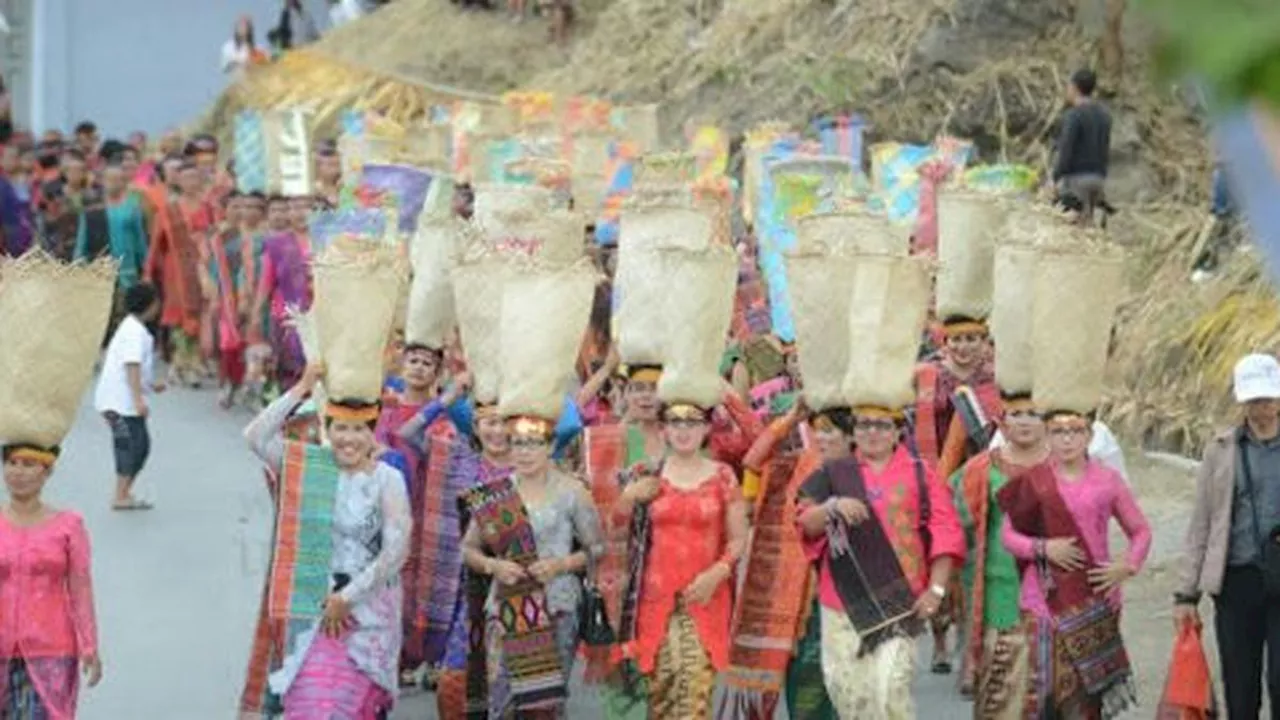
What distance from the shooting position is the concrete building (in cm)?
3772

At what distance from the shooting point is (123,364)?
14883mm

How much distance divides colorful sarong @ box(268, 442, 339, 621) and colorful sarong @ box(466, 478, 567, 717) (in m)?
0.47

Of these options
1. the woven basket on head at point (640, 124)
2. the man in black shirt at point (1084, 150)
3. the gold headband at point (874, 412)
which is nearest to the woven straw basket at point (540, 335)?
the gold headband at point (874, 412)

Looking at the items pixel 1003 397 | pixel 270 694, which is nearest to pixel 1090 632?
pixel 1003 397

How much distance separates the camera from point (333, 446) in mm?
8750

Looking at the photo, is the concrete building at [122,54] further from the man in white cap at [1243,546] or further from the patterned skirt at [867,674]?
the patterned skirt at [867,674]

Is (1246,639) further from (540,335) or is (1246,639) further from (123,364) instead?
(123,364)

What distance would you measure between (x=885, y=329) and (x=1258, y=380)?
1.08m

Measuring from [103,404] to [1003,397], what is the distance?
7.23m

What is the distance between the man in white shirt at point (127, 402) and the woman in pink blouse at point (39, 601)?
6.48 meters

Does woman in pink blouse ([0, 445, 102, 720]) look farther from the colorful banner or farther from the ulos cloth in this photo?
the colorful banner

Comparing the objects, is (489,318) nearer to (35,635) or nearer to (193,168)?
(35,635)

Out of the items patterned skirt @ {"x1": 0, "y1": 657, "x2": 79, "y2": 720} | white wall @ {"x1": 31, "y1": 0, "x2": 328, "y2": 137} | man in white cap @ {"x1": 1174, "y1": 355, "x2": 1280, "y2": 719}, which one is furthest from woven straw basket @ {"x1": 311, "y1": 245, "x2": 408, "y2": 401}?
white wall @ {"x1": 31, "y1": 0, "x2": 328, "y2": 137}

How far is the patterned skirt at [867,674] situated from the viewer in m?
8.09
